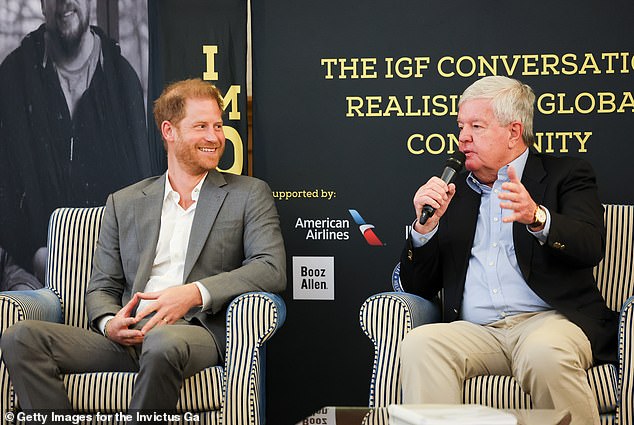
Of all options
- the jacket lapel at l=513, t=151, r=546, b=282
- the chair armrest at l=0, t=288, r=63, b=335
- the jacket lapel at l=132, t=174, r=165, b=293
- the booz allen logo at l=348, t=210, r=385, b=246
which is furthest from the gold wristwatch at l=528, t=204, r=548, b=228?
the chair armrest at l=0, t=288, r=63, b=335

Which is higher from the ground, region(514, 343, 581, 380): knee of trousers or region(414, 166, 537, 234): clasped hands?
region(414, 166, 537, 234): clasped hands

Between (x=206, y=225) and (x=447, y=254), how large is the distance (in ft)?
3.13

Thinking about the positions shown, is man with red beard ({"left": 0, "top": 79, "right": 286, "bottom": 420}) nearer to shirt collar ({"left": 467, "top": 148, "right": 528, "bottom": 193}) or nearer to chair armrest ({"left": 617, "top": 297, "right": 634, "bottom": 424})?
shirt collar ({"left": 467, "top": 148, "right": 528, "bottom": 193})

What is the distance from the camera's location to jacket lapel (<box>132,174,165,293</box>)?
364cm

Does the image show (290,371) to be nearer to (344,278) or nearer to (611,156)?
(344,278)

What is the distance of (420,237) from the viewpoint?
3.42 metres

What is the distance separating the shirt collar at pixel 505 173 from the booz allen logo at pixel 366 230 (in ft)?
2.96

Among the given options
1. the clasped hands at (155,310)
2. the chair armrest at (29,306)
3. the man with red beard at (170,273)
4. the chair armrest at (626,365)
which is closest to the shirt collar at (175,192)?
the man with red beard at (170,273)

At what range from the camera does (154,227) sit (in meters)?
3.71

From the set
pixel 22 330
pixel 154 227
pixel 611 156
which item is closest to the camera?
pixel 22 330

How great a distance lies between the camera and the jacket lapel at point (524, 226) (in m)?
3.34

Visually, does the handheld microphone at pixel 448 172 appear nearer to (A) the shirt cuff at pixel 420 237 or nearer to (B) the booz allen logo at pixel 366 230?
(A) the shirt cuff at pixel 420 237

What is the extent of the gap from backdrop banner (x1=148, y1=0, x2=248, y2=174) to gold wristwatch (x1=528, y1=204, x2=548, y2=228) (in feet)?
5.68

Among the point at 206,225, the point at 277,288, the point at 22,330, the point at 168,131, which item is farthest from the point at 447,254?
the point at 22,330
